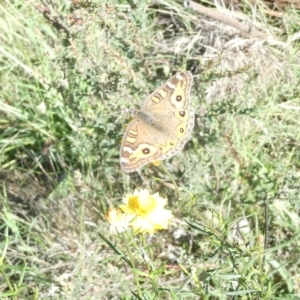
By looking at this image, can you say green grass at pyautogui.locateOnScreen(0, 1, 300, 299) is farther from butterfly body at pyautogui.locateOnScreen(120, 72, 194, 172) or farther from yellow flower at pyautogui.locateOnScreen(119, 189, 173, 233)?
yellow flower at pyautogui.locateOnScreen(119, 189, 173, 233)

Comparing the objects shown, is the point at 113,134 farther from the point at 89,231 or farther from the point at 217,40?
the point at 217,40

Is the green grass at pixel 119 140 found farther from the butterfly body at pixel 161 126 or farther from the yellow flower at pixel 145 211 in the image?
the yellow flower at pixel 145 211

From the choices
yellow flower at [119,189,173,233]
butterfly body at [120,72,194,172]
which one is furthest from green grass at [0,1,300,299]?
yellow flower at [119,189,173,233]

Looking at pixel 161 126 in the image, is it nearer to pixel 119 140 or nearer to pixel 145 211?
pixel 119 140

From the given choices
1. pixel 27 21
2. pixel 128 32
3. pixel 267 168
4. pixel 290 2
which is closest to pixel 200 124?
pixel 267 168

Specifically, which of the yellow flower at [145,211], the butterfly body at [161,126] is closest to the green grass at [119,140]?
the butterfly body at [161,126]

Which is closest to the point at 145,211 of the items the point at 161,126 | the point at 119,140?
the point at 161,126
